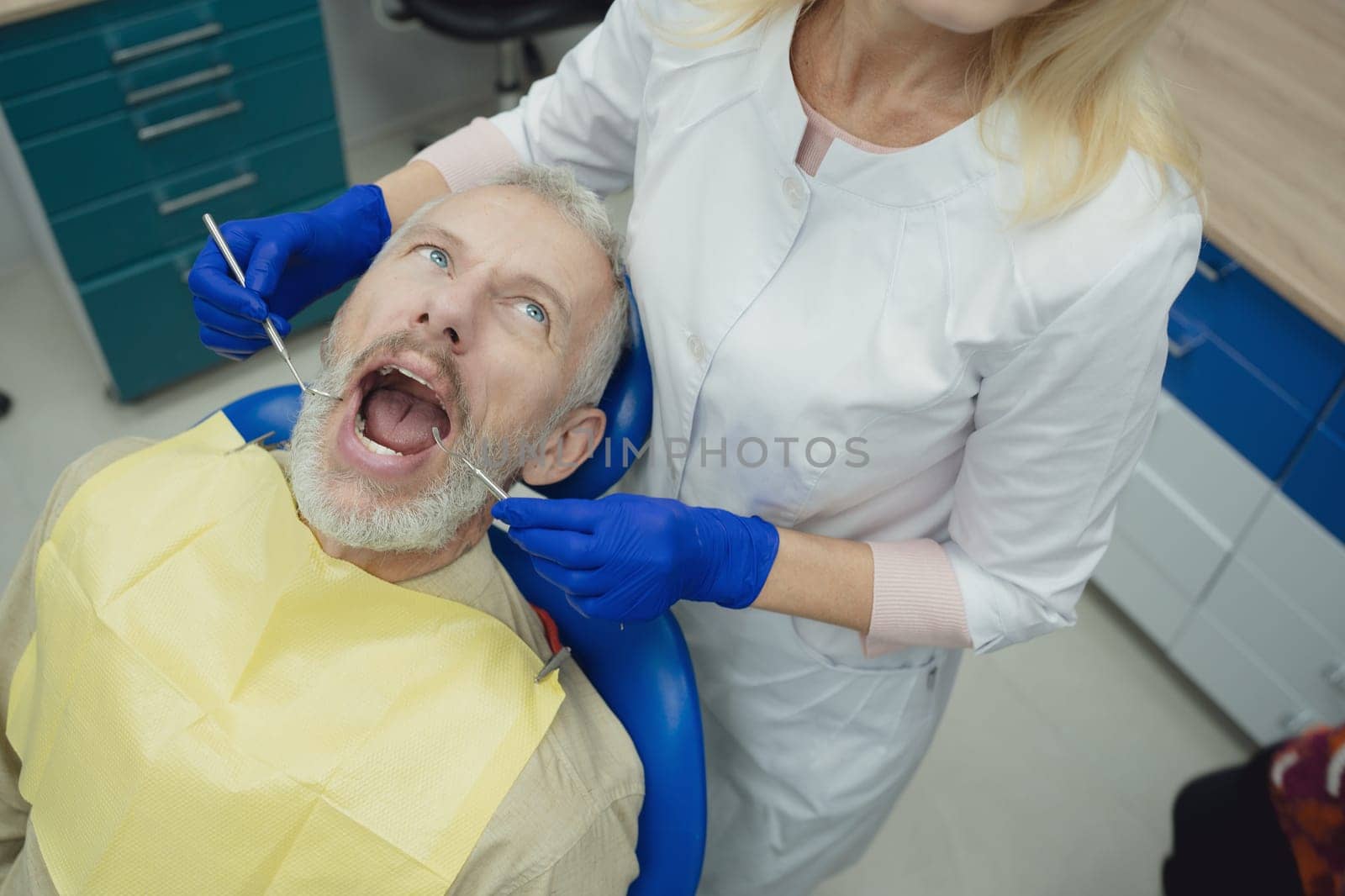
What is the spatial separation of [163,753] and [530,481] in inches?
17.4

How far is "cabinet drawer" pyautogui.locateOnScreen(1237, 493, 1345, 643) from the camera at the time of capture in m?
1.75

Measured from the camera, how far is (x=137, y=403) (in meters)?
2.44

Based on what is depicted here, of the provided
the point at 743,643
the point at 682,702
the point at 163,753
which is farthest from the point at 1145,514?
the point at 163,753

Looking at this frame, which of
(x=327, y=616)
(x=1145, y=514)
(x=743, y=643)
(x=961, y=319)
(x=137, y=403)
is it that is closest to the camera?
(x=961, y=319)

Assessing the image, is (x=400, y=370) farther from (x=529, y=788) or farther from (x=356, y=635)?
(x=529, y=788)

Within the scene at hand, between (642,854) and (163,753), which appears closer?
(163,753)

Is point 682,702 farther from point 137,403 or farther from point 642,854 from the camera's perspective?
point 137,403

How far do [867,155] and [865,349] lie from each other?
0.16 meters

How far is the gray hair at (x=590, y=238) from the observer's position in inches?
46.5

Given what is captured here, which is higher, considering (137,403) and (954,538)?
(954,538)

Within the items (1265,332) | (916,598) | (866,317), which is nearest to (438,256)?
(866,317)

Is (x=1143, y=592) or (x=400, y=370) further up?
(x=400, y=370)

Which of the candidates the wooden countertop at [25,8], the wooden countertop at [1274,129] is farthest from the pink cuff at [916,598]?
the wooden countertop at [25,8]

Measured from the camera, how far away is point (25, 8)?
1710 millimetres
